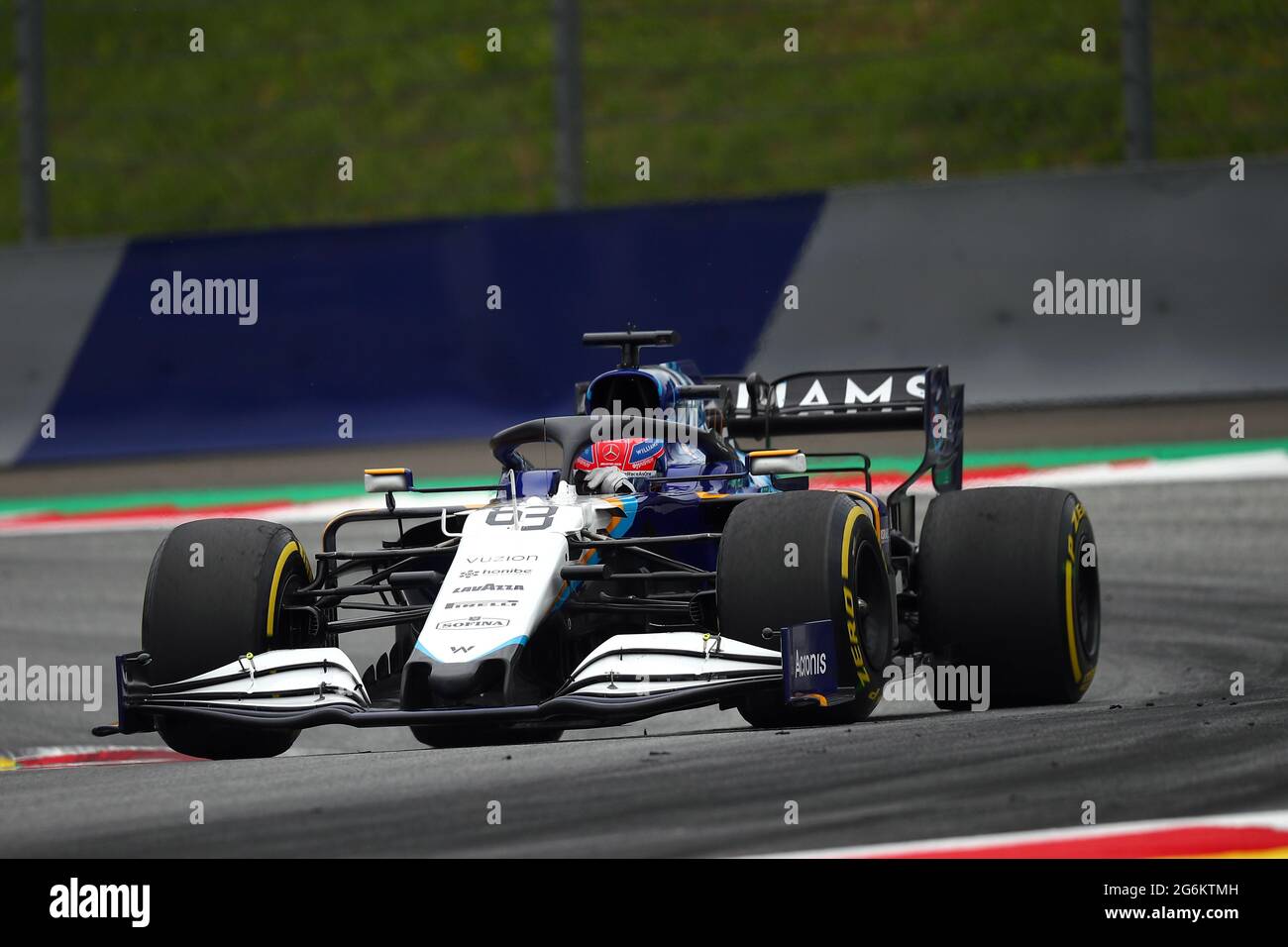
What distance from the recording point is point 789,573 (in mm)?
6941

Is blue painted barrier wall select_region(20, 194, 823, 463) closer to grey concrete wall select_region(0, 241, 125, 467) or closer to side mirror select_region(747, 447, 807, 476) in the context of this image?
grey concrete wall select_region(0, 241, 125, 467)

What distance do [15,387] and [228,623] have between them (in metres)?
6.92

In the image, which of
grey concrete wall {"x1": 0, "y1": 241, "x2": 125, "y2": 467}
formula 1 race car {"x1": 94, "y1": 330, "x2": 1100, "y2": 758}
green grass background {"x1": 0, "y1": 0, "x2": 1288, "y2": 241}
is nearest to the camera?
formula 1 race car {"x1": 94, "y1": 330, "x2": 1100, "y2": 758}

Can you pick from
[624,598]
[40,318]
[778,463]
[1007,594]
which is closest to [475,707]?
[624,598]

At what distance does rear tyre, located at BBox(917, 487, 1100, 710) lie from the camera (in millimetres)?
8148

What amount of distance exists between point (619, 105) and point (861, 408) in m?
13.5

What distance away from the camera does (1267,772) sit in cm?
545

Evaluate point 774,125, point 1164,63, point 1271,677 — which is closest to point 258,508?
point 1271,677

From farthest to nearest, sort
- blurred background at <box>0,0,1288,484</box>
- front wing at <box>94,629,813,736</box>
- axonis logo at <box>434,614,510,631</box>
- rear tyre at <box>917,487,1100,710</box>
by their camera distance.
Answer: blurred background at <box>0,0,1288,484</box> < rear tyre at <box>917,487,1100,710</box> < axonis logo at <box>434,614,510,631</box> < front wing at <box>94,629,813,736</box>

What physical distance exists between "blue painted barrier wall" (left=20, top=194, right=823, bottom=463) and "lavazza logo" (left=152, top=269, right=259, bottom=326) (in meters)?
0.04

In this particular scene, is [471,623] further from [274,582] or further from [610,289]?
[610,289]

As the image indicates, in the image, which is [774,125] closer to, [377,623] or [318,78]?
[318,78]
